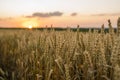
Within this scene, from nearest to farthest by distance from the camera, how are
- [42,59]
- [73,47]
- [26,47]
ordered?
[73,47], [42,59], [26,47]

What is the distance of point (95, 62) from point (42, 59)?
37.7 inches

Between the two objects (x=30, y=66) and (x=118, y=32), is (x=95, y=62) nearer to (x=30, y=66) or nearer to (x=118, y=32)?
(x=118, y=32)

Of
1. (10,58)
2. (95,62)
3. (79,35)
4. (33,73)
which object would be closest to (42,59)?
(33,73)

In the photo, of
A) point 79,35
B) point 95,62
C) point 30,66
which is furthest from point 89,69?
point 30,66

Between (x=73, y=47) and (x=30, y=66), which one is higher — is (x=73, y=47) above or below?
above

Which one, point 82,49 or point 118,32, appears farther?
point 82,49

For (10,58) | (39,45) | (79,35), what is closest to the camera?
(79,35)

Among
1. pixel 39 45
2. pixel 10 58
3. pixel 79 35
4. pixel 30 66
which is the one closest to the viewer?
pixel 79 35

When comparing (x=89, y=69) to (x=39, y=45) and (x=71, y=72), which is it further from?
(x=39, y=45)

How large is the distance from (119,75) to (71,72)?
35.7 inches

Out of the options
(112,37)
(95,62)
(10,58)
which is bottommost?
(10,58)

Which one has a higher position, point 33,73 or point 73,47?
point 73,47

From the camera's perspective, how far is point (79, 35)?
3.25 metres

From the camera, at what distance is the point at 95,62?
106 inches
